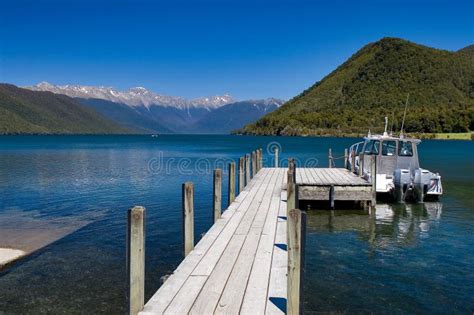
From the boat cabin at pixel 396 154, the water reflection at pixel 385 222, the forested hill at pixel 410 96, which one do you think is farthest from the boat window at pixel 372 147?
the forested hill at pixel 410 96

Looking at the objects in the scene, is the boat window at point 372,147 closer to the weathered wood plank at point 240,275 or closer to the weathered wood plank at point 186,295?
the weathered wood plank at point 240,275

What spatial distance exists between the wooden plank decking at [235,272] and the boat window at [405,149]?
Answer: 441 inches

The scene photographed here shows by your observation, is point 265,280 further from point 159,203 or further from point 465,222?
point 159,203

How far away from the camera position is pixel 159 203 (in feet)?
77.6

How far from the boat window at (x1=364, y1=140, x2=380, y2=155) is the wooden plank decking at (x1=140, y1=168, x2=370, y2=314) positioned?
448 inches

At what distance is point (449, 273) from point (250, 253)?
6.21 metres

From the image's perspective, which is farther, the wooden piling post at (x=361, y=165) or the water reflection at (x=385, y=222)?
the wooden piling post at (x=361, y=165)

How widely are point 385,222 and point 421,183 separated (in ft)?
16.9

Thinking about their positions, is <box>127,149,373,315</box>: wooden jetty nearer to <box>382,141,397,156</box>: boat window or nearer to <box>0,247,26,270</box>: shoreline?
<box>0,247,26,270</box>: shoreline

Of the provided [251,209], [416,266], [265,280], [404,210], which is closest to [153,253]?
[251,209]

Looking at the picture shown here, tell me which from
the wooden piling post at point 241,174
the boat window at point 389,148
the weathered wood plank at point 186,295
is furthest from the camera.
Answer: the boat window at point 389,148

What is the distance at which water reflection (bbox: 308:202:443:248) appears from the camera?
16328mm

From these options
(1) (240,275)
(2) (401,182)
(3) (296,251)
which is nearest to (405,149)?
(2) (401,182)

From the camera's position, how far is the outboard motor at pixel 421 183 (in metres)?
22.5
